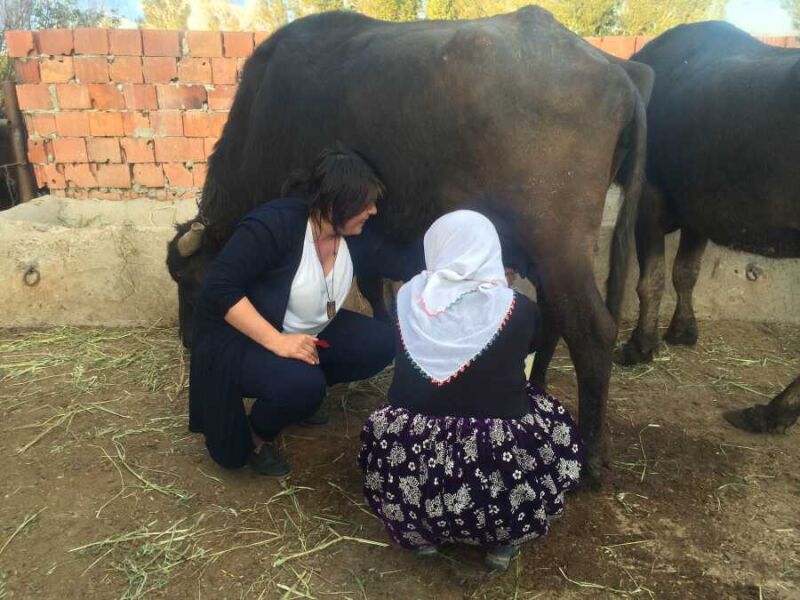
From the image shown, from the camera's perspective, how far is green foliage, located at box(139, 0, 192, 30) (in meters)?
31.5

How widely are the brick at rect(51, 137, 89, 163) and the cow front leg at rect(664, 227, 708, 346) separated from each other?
246 inches

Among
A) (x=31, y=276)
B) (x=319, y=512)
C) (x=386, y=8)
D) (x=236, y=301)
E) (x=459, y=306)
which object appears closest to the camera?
(x=459, y=306)

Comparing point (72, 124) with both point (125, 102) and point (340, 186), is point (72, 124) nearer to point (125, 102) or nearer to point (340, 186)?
point (125, 102)

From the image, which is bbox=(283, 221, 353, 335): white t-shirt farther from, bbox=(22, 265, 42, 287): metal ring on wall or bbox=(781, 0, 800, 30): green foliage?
bbox=(781, 0, 800, 30): green foliage

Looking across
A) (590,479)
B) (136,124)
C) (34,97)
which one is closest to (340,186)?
(590,479)

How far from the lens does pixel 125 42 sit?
22.6 ft

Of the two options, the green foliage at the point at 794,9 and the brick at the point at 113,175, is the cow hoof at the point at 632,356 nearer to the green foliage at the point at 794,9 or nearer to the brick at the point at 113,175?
the brick at the point at 113,175

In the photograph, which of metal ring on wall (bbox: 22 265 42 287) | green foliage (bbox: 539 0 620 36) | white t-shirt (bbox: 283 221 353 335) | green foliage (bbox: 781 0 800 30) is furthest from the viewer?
green foliage (bbox: 781 0 800 30)

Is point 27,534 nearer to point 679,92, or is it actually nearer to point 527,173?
point 527,173

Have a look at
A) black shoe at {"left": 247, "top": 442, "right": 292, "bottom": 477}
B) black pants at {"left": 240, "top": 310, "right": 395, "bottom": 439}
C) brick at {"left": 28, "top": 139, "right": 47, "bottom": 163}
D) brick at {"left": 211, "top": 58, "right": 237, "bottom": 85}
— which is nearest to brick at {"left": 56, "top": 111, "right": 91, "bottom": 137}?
brick at {"left": 28, "top": 139, "right": 47, "bottom": 163}

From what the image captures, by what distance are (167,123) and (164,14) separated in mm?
29417

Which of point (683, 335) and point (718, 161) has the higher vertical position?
point (718, 161)

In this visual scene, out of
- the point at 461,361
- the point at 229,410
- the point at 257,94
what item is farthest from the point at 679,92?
the point at 229,410

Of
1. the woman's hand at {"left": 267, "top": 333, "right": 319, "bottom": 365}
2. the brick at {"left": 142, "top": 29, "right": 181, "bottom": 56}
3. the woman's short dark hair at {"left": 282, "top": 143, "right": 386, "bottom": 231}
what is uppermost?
the brick at {"left": 142, "top": 29, "right": 181, "bottom": 56}
